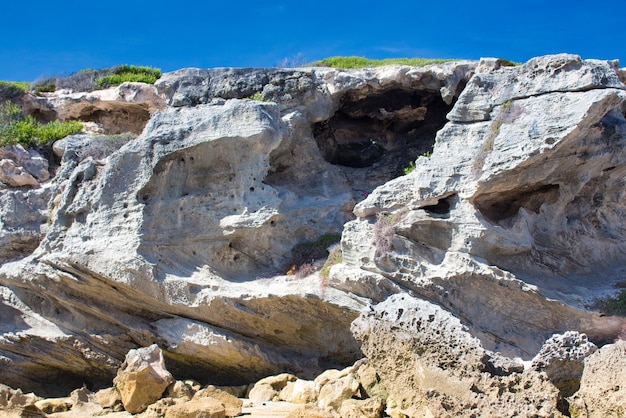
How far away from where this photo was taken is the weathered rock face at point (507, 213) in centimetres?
1135

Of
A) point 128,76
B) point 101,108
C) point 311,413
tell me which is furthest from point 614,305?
point 128,76

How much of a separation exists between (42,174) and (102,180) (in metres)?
3.01

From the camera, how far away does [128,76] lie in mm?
19578

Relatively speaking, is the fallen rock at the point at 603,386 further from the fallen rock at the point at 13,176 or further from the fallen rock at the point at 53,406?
the fallen rock at the point at 13,176

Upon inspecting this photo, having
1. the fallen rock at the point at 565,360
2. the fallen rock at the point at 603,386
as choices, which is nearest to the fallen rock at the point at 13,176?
the fallen rock at the point at 565,360

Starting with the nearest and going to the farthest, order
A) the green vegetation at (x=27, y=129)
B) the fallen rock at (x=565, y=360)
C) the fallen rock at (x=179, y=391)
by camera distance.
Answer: the fallen rock at (x=565, y=360) < the fallen rock at (x=179, y=391) < the green vegetation at (x=27, y=129)

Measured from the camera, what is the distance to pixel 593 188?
13.0 metres

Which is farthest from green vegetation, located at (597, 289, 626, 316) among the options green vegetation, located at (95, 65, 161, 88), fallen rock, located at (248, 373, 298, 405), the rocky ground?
green vegetation, located at (95, 65, 161, 88)

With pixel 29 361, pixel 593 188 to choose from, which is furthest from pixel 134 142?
pixel 593 188

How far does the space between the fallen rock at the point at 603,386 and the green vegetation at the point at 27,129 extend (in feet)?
42.0

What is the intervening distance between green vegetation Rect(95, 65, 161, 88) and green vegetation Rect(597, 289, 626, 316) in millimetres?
13574

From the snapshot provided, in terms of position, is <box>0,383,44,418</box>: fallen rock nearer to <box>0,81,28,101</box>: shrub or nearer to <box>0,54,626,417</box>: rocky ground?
<box>0,54,626,417</box>: rocky ground

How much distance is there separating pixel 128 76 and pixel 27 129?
14.1 ft

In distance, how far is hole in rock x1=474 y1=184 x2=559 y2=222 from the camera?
12.4 metres
